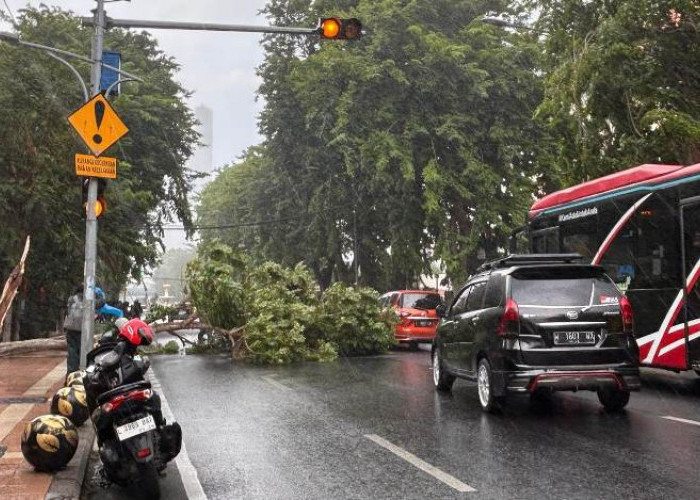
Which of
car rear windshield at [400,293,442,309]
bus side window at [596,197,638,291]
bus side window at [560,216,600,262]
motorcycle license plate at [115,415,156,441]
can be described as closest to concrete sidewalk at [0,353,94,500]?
motorcycle license plate at [115,415,156,441]

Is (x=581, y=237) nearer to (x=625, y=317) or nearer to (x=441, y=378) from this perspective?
(x=441, y=378)

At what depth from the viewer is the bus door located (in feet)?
35.2

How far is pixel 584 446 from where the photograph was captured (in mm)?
7465

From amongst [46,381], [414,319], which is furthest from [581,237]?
[46,381]

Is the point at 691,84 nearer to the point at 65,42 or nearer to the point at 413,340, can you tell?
the point at 413,340

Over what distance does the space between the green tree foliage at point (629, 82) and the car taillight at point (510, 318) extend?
9.79 metres

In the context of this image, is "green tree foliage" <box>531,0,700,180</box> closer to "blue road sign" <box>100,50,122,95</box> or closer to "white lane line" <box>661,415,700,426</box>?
"white lane line" <box>661,415,700,426</box>

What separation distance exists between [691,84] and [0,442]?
17.7 metres

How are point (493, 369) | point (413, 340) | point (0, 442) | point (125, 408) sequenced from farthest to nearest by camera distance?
point (413, 340)
point (493, 369)
point (0, 442)
point (125, 408)

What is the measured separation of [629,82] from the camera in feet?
59.9

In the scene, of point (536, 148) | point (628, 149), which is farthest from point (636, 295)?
point (536, 148)

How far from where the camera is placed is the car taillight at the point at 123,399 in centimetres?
581

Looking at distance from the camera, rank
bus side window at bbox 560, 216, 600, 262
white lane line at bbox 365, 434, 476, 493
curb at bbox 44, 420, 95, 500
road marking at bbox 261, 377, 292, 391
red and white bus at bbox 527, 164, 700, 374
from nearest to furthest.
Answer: curb at bbox 44, 420, 95, 500 → white lane line at bbox 365, 434, 476, 493 → red and white bus at bbox 527, 164, 700, 374 → road marking at bbox 261, 377, 292, 391 → bus side window at bbox 560, 216, 600, 262

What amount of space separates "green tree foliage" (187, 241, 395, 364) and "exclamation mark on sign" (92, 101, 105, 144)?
8503mm
